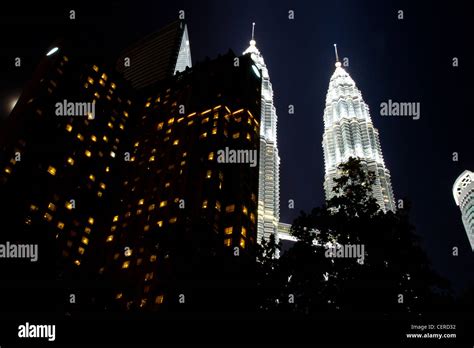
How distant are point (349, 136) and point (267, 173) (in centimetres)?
5129

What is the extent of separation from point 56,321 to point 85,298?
33.4ft

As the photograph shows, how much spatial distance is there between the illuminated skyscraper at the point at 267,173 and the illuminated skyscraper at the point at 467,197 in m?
87.0

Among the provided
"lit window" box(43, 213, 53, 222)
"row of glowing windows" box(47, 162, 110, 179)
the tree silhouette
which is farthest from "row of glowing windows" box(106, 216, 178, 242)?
the tree silhouette

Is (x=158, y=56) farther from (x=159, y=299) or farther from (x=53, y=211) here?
(x=159, y=299)

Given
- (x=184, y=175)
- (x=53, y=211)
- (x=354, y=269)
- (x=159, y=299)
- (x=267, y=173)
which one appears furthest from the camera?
(x=267, y=173)

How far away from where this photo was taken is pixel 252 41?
561ft

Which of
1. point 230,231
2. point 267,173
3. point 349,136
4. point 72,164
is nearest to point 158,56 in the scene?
point 267,173

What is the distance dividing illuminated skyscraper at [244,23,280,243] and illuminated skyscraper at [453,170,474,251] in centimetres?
8702

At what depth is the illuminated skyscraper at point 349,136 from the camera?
493 ft

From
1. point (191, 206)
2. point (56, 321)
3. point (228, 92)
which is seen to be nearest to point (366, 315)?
point (56, 321)

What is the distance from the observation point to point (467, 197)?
170 m

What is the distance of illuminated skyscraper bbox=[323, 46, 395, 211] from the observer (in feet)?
493

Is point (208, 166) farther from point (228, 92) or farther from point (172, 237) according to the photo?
point (172, 237)

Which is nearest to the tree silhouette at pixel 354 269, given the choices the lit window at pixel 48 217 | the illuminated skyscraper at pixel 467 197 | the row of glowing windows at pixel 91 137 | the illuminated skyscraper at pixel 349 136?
the lit window at pixel 48 217
